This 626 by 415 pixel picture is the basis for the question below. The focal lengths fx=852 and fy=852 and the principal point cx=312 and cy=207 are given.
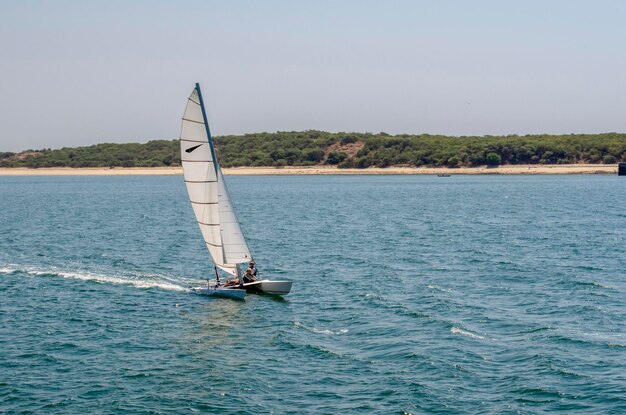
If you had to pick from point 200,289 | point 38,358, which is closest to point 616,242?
point 200,289

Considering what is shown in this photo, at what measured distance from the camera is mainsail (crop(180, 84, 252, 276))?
140 feet

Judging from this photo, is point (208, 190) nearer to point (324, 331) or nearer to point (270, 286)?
point (270, 286)

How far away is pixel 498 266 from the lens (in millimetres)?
55469

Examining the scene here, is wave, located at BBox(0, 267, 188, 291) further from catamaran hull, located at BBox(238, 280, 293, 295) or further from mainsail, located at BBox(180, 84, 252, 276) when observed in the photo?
catamaran hull, located at BBox(238, 280, 293, 295)

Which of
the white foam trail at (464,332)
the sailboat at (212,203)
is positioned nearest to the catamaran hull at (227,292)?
the sailboat at (212,203)

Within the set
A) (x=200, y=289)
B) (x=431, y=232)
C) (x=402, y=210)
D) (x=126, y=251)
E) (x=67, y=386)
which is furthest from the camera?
(x=402, y=210)

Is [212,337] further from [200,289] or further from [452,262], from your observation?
[452,262]

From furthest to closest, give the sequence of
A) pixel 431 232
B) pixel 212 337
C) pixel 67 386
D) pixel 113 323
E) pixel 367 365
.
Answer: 1. pixel 431 232
2. pixel 113 323
3. pixel 212 337
4. pixel 367 365
5. pixel 67 386

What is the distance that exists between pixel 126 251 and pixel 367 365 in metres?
38.8

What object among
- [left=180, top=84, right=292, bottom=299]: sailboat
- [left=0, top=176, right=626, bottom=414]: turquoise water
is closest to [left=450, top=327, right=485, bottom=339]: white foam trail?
[left=0, top=176, right=626, bottom=414]: turquoise water

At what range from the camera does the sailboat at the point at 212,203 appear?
141 ft

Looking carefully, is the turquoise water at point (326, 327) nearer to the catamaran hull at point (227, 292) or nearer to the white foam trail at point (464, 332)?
the white foam trail at point (464, 332)

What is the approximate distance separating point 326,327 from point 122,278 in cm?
1865

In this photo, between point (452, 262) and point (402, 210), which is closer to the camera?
point (452, 262)
